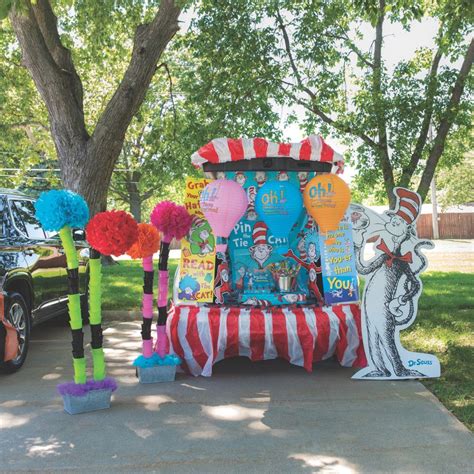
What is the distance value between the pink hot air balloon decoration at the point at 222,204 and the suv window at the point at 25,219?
243cm

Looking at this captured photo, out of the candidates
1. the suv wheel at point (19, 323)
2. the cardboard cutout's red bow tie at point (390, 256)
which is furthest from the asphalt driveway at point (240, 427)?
the cardboard cutout's red bow tie at point (390, 256)

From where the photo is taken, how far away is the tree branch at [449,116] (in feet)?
34.6

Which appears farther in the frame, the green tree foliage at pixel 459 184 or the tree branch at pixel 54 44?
the green tree foliage at pixel 459 184

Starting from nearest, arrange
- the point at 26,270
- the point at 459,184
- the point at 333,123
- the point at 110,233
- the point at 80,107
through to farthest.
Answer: the point at 110,233
the point at 26,270
the point at 80,107
the point at 333,123
the point at 459,184

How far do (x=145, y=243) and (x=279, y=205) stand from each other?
1.55 metres

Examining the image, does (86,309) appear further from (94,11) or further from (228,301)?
(94,11)

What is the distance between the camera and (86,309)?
9.06 m

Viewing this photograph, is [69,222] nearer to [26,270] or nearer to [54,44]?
[26,270]

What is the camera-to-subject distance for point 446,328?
7.85 metres

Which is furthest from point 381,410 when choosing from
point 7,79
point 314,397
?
point 7,79

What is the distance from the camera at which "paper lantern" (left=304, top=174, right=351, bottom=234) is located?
6.10m

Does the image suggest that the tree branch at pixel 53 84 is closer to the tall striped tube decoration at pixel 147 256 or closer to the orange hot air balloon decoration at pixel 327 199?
the tall striped tube decoration at pixel 147 256

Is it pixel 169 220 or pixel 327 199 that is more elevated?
pixel 327 199

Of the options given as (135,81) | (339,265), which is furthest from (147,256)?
(135,81)
